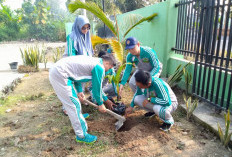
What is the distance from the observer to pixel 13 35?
918 inches

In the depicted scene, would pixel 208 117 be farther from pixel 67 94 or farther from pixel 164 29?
pixel 164 29

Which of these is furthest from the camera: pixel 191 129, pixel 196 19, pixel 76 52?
pixel 196 19

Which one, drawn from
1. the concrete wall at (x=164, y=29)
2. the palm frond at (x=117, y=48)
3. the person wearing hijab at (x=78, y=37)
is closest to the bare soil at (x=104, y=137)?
the person wearing hijab at (x=78, y=37)

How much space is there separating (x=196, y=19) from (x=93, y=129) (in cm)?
310

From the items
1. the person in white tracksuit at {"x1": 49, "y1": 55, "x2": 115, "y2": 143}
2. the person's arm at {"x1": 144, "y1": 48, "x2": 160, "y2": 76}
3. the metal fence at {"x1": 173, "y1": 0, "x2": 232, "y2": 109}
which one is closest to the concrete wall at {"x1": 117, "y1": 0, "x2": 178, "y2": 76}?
the metal fence at {"x1": 173, "y1": 0, "x2": 232, "y2": 109}

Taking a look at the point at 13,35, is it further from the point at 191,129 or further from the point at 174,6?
the point at 191,129

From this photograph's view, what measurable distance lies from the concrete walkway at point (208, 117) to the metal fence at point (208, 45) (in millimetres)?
144

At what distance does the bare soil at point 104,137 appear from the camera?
222 cm

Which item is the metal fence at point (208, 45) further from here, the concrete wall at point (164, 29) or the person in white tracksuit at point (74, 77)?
the person in white tracksuit at point (74, 77)

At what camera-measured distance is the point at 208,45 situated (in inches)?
121

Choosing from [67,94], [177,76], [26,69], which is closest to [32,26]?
[26,69]

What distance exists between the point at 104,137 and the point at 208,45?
2.31 meters

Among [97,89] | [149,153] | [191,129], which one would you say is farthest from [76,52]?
[191,129]

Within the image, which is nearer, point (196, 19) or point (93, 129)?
point (93, 129)
